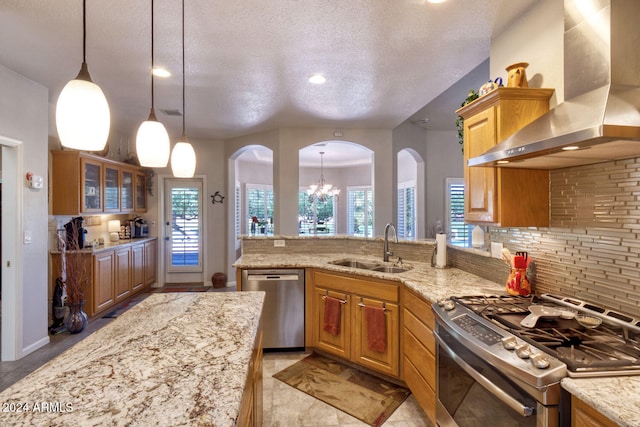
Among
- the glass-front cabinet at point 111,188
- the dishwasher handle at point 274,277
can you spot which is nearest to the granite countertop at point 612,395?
the dishwasher handle at point 274,277

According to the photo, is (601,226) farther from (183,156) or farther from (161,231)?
(161,231)

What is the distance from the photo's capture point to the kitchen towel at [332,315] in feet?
9.43

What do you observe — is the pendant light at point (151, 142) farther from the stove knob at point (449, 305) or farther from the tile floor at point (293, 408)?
the tile floor at point (293, 408)

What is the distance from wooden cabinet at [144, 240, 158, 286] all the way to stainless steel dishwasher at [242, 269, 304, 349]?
3312 millimetres

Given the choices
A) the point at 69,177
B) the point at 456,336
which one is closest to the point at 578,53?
the point at 456,336

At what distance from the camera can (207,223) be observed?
5984 millimetres

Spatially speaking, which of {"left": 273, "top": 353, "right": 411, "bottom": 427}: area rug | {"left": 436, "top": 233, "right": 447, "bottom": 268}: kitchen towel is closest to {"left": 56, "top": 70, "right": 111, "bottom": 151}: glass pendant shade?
{"left": 273, "top": 353, "right": 411, "bottom": 427}: area rug

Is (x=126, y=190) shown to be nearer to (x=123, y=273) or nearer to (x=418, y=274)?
(x=123, y=273)

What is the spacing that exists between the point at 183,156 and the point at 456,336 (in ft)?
5.64

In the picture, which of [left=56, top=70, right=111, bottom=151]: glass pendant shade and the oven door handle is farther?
the oven door handle

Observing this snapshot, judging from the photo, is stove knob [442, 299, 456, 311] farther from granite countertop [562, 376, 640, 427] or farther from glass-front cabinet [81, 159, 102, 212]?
glass-front cabinet [81, 159, 102, 212]

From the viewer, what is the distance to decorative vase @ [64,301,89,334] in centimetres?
371

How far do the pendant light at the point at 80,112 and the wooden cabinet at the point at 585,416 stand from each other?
1735 mm

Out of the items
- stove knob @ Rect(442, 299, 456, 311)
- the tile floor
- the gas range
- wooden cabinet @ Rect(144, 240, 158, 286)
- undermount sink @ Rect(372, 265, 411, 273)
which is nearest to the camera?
the gas range
